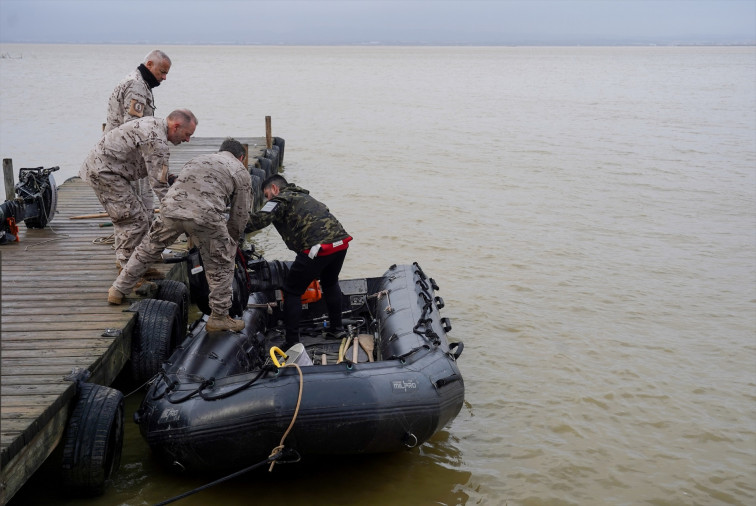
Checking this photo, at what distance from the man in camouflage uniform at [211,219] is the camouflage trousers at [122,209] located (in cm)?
52

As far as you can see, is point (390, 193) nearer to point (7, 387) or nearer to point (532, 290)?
point (532, 290)

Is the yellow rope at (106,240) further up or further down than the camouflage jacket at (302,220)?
further down

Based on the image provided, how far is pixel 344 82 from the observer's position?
5075cm

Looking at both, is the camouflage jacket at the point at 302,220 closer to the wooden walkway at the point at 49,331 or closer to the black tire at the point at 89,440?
the wooden walkway at the point at 49,331

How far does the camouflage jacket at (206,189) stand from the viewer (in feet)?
17.9

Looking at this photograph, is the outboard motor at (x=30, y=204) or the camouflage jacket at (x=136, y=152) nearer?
the camouflage jacket at (x=136, y=152)

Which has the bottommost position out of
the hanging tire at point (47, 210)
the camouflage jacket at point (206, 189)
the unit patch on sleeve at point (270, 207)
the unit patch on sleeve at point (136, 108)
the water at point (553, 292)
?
the water at point (553, 292)

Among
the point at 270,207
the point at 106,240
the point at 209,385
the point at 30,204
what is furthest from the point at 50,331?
the point at 30,204

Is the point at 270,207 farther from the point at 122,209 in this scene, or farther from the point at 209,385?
the point at 209,385

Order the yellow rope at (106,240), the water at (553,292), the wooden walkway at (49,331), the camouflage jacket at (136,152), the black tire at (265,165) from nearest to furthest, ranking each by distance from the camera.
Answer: the wooden walkway at (49,331), the water at (553,292), the camouflage jacket at (136,152), the yellow rope at (106,240), the black tire at (265,165)

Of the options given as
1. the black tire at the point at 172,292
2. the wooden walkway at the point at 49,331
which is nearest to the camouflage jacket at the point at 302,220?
the black tire at the point at 172,292

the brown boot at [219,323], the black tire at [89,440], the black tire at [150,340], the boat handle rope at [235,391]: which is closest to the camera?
the black tire at [89,440]

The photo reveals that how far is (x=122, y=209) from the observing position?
6219 millimetres

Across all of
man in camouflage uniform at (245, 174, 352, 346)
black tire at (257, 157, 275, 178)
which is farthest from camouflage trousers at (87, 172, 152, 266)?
black tire at (257, 157, 275, 178)
